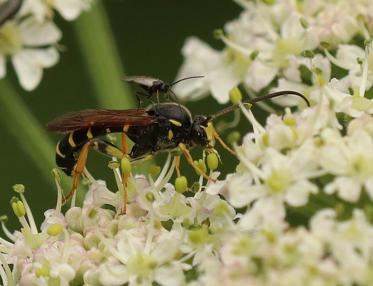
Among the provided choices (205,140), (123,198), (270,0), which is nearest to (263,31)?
(270,0)

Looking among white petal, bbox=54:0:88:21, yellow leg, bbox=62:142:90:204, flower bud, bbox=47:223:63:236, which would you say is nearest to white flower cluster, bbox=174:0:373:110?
white petal, bbox=54:0:88:21

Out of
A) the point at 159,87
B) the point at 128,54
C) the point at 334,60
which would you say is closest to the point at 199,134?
the point at 159,87

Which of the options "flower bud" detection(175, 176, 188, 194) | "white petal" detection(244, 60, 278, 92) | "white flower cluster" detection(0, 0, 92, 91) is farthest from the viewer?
"white flower cluster" detection(0, 0, 92, 91)

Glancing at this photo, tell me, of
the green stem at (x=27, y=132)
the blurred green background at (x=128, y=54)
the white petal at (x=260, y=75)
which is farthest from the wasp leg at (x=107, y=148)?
the blurred green background at (x=128, y=54)

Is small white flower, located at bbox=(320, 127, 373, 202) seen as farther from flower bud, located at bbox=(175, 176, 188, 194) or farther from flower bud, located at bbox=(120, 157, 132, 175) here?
flower bud, located at bbox=(120, 157, 132, 175)

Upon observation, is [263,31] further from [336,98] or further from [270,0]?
[336,98]

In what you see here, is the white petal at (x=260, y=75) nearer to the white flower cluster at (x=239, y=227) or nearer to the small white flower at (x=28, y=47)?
the white flower cluster at (x=239, y=227)

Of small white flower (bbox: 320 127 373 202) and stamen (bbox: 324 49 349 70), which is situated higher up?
small white flower (bbox: 320 127 373 202)
